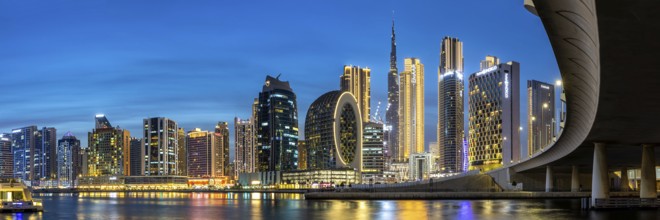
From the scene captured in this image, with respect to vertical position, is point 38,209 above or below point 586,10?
below

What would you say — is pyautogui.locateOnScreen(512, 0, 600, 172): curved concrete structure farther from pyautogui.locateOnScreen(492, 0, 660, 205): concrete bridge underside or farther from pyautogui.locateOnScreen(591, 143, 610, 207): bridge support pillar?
pyautogui.locateOnScreen(591, 143, 610, 207): bridge support pillar

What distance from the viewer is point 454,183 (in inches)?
5197

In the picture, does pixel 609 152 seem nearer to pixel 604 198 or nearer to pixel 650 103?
pixel 604 198

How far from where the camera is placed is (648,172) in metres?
71.3

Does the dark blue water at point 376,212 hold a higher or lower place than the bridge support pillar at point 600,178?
lower

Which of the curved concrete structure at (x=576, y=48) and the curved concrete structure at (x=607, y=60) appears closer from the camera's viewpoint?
the curved concrete structure at (x=607, y=60)

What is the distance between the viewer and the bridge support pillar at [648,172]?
69.7 m

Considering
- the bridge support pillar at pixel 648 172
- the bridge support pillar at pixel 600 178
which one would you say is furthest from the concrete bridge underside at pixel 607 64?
the bridge support pillar at pixel 648 172

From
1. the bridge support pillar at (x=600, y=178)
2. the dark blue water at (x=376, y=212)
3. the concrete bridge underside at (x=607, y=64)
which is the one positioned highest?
the concrete bridge underside at (x=607, y=64)

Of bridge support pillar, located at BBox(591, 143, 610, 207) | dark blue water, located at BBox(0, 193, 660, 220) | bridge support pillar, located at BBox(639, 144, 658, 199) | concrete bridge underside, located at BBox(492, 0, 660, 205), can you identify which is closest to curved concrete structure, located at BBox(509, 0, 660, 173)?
concrete bridge underside, located at BBox(492, 0, 660, 205)

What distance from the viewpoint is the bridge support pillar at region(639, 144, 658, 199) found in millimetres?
69744

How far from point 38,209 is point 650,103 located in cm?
6696

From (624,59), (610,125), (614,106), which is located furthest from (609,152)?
(624,59)

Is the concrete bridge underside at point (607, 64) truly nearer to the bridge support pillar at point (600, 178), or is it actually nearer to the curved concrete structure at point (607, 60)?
the curved concrete structure at point (607, 60)
